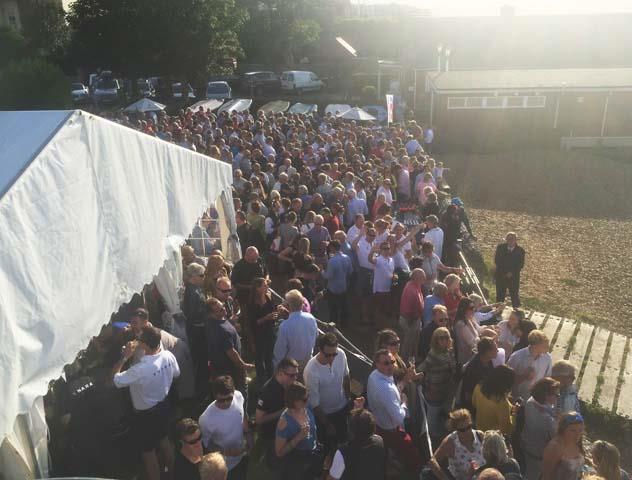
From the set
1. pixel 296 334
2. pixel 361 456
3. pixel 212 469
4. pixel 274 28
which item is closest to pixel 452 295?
pixel 296 334

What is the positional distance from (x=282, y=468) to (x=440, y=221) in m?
6.49

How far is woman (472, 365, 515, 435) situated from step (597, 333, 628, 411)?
3406mm

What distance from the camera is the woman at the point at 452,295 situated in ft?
21.4

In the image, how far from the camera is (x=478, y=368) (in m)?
5.09

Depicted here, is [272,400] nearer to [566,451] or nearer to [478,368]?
[478,368]

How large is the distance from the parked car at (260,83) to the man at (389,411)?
33.7 meters

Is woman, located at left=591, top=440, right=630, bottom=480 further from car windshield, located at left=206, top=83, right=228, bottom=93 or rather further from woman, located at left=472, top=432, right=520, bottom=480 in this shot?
car windshield, located at left=206, top=83, right=228, bottom=93

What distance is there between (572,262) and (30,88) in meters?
21.4

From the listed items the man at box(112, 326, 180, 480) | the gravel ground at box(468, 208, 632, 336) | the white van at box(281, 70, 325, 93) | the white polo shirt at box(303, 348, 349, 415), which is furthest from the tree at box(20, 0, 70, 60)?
the white polo shirt at box(303, 348, 349, 415)

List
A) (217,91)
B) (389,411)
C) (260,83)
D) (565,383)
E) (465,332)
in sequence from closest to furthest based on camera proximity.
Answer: (389,411) → (565,383) → (465,332) → (217,91) → (260,83)

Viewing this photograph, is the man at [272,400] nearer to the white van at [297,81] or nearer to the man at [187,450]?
the man at [187,450]

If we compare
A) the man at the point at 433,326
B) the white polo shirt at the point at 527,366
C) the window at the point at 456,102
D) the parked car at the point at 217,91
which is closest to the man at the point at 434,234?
the man at the point at 433,326

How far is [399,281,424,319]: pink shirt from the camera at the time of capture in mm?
6641

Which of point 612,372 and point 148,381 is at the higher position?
point 148,381
